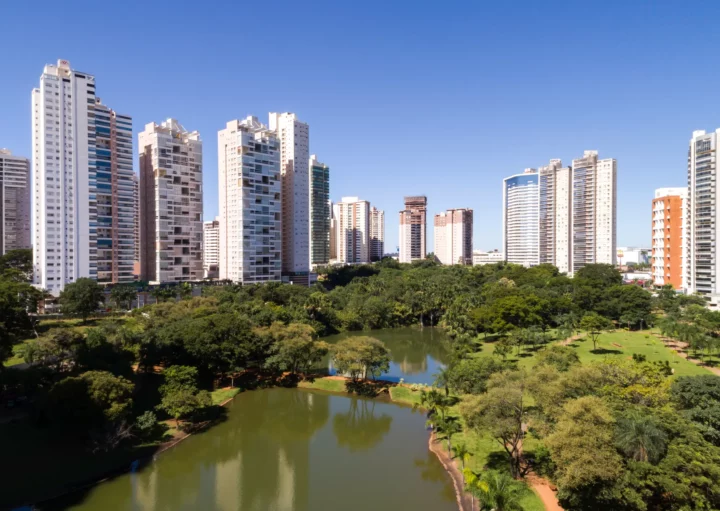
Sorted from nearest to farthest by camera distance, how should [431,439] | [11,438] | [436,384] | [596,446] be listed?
[596,446] → [11,438] → [431,439] → [436,384]

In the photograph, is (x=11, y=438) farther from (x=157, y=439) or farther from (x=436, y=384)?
(x=436, y=384)

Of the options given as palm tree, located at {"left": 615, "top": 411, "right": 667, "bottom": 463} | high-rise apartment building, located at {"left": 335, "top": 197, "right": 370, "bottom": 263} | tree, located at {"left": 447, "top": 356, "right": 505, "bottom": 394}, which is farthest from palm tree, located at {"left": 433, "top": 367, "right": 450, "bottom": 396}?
high-rise apartment building, located at {"left": 335, "top": 197, "right": 370, "bottom": 263}

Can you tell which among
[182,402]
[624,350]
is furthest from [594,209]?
[182,402]

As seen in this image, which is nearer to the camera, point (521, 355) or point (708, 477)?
point (708, 477)

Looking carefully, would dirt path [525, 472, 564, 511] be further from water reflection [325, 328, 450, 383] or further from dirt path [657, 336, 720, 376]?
dirt path [657, 336, 720, 376]

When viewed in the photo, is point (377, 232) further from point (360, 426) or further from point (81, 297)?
point (360, 426)

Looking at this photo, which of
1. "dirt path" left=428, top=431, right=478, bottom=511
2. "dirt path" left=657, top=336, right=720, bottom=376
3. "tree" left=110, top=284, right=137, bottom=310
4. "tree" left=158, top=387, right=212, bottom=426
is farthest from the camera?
"tree" left=110, top=284, right=137, bottom=310

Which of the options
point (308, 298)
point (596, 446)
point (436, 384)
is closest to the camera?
point (596, 446)

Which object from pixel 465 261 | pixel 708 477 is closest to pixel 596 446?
pixel 708 477
